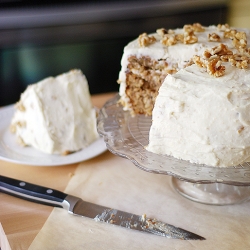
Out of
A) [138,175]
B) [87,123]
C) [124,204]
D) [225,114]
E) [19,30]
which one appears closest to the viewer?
[225,114]

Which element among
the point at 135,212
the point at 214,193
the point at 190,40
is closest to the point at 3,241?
the point at 135,212

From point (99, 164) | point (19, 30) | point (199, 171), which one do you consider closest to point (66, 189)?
point (99, 164)

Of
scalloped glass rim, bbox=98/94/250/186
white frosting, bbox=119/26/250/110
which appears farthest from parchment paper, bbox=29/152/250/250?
white frosting, bbox=119/26/250/110

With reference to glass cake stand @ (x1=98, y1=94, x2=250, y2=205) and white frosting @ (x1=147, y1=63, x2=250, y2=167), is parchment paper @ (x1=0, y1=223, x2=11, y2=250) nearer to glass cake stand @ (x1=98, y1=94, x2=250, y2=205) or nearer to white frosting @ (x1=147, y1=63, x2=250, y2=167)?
glass cake stand @ (x1=98, y1=94, x2=250, y2=205)

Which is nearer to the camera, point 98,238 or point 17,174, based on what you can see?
point 98,238

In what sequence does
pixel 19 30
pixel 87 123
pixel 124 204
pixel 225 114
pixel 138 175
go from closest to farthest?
pixel 225 114, pixel 124 204, pixel 138 175, pixel 87 123, pixel 19 30

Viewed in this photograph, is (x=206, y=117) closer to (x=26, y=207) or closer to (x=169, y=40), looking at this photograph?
(x=169, y=40)

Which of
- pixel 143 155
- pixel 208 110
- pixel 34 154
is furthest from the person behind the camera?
pixel 34 154

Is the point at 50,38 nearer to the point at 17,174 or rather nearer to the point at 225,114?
the point at 17,174
